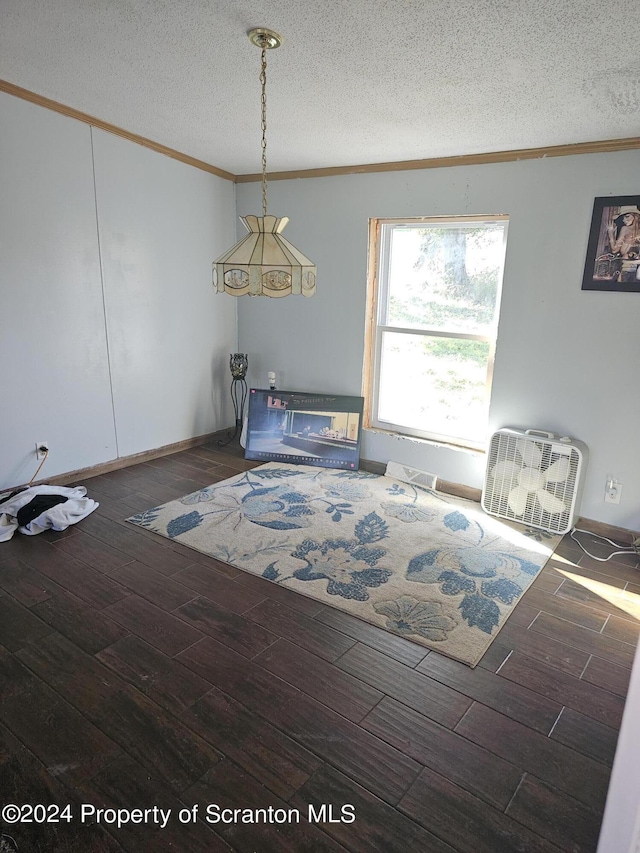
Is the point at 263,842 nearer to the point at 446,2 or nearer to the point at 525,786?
the point at 525,786

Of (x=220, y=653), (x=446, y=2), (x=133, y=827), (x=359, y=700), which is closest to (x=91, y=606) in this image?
(x=220, y=653)

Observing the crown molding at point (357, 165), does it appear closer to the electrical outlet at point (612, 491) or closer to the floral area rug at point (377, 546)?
the electrical outlet at point (612, 491)

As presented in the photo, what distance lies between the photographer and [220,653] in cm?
219

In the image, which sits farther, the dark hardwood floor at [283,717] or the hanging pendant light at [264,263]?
the hanging pendant light at [264,263]

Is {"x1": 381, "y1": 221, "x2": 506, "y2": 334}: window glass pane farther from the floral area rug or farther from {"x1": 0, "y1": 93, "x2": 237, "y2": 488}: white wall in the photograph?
{"x1": 0, "y1": 93, "x2": 237, "y2": 488}: white wall

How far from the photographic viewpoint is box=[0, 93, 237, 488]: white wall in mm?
3293

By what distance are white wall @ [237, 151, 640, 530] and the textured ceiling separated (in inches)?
10.2

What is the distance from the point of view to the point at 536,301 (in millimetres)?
3447

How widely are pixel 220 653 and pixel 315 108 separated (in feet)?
9.22

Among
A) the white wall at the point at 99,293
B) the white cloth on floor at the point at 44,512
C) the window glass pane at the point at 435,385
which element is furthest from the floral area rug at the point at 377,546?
the white wall at the point at 99,293

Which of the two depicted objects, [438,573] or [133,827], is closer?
[133,827]

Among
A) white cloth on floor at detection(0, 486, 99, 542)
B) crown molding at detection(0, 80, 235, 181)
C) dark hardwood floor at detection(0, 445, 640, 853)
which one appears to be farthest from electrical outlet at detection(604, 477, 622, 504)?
crown molding at detection(0, 80, 235, 181)

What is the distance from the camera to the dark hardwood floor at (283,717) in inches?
59.7

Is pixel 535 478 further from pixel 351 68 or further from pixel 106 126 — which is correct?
pixel 106 126
